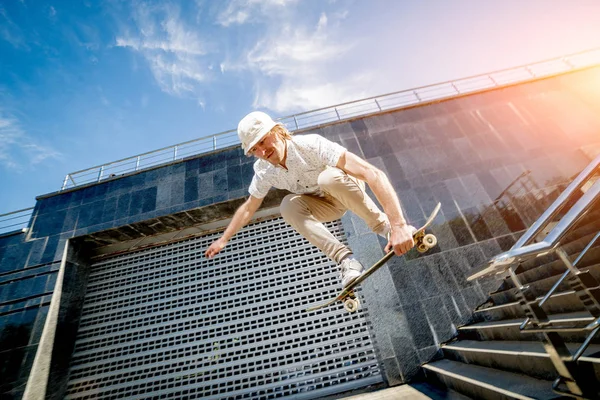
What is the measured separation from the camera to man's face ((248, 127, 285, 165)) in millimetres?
2750

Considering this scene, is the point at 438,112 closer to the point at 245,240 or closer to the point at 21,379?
the point at 245,240

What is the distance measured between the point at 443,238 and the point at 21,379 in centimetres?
959

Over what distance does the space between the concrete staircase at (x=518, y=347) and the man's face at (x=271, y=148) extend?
8.62 ft

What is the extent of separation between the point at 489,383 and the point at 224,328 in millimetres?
5016

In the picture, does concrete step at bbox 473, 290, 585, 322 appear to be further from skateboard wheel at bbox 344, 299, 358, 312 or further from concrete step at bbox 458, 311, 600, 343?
skateboard wheel at bbox 344, 299, 358, 312

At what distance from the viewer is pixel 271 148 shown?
2.77m

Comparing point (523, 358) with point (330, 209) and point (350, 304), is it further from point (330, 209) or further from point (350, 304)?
point (330, 209)

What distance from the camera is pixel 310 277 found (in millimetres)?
6027

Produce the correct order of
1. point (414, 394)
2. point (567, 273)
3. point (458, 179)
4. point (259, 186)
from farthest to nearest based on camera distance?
1. point (458, 179)
2. point (414, 394)
3. point (259, 186)
4. point (567, 273)

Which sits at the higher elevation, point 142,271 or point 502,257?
point 142,271

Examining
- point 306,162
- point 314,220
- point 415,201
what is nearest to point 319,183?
point 306,162

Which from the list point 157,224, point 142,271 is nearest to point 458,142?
point 157,224

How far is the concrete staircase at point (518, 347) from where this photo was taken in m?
2.23

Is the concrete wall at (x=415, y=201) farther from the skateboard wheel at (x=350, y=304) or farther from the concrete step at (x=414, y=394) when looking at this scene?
the skateboard wheel at (x=350, y=304)
